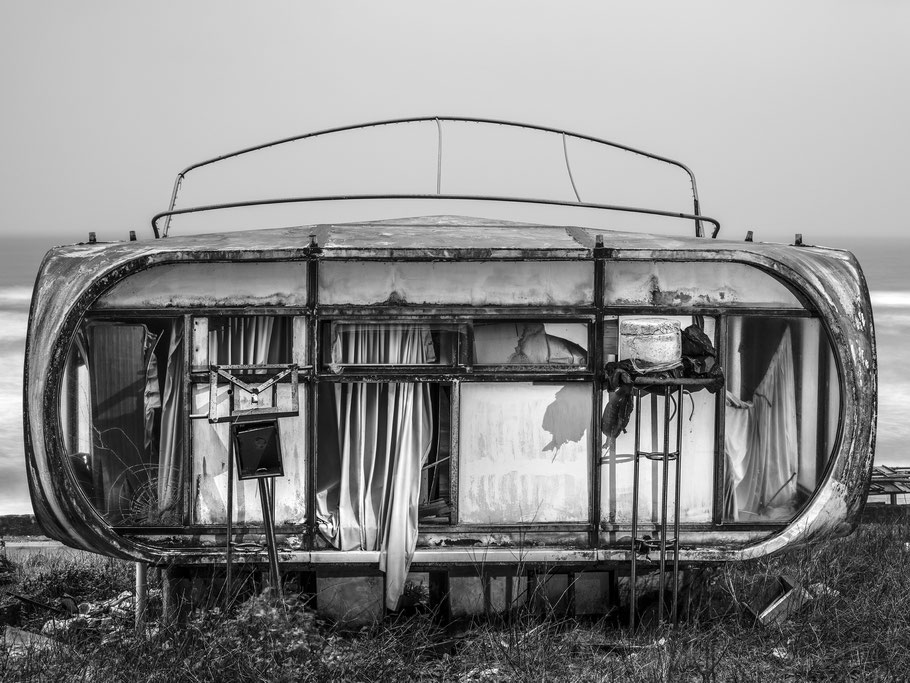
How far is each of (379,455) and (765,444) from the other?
7.01ft

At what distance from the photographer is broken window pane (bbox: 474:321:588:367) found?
215 inches

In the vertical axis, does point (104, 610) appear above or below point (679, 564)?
below

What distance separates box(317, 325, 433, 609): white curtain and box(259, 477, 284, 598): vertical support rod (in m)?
0.37

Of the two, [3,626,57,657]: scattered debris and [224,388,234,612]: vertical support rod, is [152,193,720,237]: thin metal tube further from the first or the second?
[3,626,57,657]: scattered debris

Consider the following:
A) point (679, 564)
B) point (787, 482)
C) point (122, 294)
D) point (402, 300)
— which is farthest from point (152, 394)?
point (787, 482)

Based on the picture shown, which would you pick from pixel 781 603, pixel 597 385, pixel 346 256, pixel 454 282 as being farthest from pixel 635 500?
pixel 346 256

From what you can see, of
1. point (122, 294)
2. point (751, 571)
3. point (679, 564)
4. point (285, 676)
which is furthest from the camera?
point (751, 571)

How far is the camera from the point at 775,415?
5617 millimetres

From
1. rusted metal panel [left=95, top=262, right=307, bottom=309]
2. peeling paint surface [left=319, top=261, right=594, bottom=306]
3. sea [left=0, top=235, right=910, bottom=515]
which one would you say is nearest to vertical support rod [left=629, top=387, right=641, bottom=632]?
peeling paint surface [left=319, top=261, right=594, bottom=306]

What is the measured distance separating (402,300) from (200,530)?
1647 millimetres

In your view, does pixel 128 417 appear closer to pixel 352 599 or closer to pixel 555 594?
pixel 352 599

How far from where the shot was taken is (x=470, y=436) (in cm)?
550

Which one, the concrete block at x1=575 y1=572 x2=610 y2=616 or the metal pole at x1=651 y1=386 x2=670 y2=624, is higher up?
the metal pole at x1=651 y1=386 x2=670 y2=624

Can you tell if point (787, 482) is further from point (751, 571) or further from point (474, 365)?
point (474, 365)
